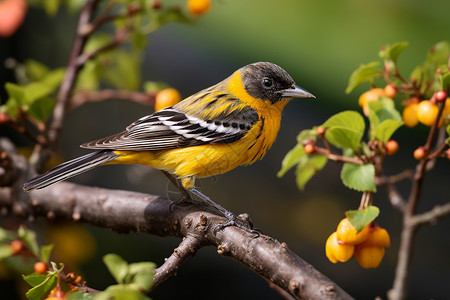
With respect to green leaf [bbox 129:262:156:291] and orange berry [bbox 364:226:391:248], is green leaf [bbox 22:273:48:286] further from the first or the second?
orange berry [bbox 364:226:391:248]

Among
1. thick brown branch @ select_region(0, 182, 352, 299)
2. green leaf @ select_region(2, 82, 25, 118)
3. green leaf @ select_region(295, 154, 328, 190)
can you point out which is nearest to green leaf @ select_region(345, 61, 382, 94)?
green leaf @ select_region(295, 154, 328, 190)

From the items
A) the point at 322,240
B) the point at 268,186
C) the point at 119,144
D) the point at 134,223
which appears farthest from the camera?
the point at 268,186

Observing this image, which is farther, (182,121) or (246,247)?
(182,121)

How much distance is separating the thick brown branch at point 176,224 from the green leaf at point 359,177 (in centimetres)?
27

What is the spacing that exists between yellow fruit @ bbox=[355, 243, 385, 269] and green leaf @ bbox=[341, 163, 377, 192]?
0.16 m

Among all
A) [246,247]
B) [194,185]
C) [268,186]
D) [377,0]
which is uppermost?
[377,0]

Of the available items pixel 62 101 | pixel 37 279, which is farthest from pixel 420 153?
pixel 62 101

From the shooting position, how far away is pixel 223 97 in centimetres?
234

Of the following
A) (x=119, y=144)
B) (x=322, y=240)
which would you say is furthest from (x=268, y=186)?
(x=119, y=144)

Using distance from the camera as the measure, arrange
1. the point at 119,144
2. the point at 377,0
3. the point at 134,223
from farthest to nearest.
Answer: the point at 377,0
the point at 119,144
the point at 134,223

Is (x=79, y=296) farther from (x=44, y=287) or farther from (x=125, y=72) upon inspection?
(x=125, y=72)

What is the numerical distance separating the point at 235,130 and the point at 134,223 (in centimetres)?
53

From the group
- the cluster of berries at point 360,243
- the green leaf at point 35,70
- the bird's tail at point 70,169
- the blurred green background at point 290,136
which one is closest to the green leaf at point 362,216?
the cluster of berries at point 360,243

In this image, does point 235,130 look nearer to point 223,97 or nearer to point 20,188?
point 223,97
